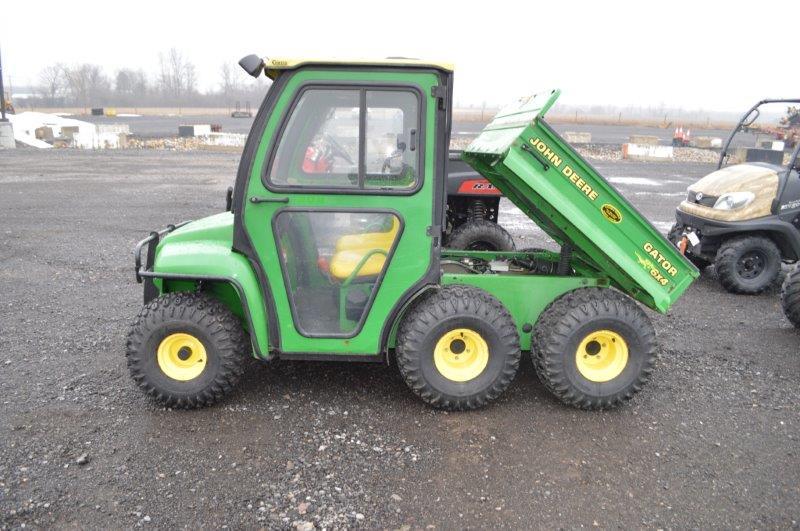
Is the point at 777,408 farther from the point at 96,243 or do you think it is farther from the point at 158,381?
the point at 96,243

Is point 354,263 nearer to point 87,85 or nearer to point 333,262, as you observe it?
point 333,262

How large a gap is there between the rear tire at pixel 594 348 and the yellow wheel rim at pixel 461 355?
40 centimetres

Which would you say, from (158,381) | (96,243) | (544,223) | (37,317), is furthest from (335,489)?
(96,243)

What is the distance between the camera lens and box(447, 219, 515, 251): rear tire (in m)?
6.39

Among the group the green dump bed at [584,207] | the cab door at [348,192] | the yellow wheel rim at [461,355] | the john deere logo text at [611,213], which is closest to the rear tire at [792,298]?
the green dump bed at [584,207]

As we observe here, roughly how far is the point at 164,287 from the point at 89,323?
1729 millimetres

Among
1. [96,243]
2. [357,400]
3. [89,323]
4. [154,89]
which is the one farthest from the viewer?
[154,89]

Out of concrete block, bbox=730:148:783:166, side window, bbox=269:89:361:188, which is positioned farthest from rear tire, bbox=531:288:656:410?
concrete block, bbox=730:148:783:166

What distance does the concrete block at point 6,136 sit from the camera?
2088 centimetres

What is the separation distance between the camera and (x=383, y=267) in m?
3.74

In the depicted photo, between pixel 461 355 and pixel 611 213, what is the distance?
4.21 feet

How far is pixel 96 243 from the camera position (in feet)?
27.6

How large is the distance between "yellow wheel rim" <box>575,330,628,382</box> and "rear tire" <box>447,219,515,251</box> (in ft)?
8.02

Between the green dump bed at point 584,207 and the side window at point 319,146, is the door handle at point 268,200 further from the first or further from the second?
the green dump bed at point 584,207
